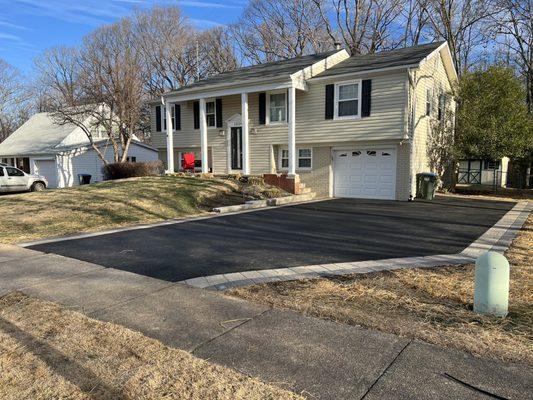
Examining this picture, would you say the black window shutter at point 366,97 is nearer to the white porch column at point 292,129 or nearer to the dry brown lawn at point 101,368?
the white porch column at point 292,129

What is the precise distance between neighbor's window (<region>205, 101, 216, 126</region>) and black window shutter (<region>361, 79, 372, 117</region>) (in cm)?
790

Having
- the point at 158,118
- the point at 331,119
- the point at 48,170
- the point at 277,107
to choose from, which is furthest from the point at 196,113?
the point at 48,170

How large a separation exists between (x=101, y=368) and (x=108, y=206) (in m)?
9.65

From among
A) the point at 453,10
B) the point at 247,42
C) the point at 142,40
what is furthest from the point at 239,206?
the point at 142,40

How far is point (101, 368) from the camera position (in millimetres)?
3111

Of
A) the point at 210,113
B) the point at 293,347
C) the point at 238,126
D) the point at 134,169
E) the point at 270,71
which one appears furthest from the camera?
the point at 134,169

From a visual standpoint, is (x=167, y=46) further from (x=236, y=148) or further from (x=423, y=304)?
(x=423, y=304)

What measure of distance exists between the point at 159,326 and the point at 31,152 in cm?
3248

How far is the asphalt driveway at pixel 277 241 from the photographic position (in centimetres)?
638

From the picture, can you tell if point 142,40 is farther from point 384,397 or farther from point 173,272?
point 384,397

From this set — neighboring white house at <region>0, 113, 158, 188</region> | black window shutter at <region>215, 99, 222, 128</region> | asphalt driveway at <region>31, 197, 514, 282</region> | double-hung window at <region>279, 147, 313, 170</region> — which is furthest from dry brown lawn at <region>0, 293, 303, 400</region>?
neighboring white house at <region>0, 113, 158, 188</region>

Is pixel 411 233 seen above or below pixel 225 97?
below

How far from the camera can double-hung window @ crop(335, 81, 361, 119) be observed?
16.3m

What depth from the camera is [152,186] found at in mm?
15188
